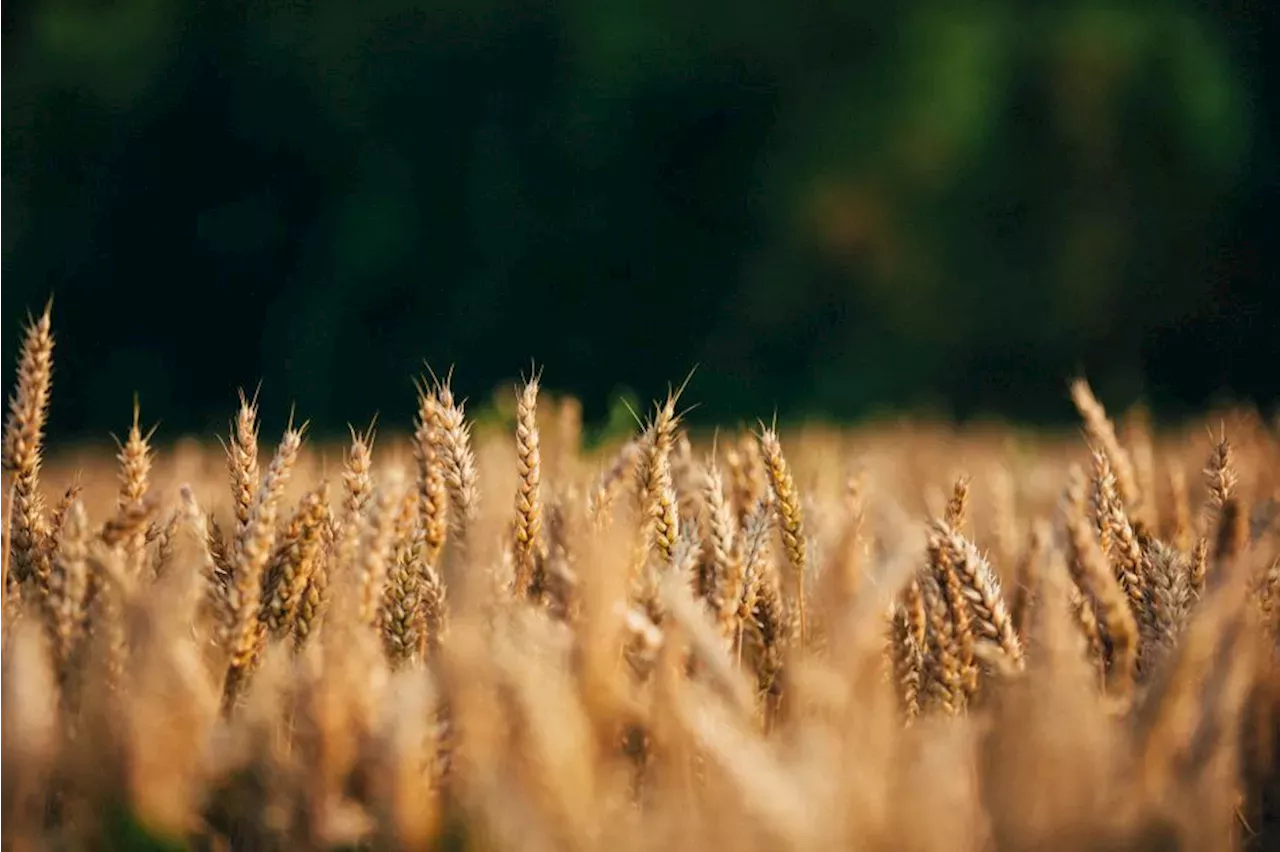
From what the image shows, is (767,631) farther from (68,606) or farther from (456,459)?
(68,606)

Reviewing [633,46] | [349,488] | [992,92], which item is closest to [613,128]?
[633,46]

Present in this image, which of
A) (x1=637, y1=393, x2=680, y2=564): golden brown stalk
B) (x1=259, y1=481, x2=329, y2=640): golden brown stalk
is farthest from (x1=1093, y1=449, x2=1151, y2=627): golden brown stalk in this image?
(x1=259, y1=481, x2=329, y2=640): golden brown stalk

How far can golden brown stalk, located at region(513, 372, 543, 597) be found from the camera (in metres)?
1.32

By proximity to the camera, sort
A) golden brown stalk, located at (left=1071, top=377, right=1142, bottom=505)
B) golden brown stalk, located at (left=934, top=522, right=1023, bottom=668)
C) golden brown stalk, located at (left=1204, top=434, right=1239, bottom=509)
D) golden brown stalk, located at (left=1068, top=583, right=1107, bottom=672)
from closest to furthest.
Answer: golden brown stalk, located at (left=934, top=522, right=1023, bottom=668) < golden brown stalk, located at (left=1068, top=583, right=1107, bottom=672) < golden brown stalk, located at (left=1204, top=434, right=1239, bottom=509) < golden brown stalk, located at (left=1071, top=377, right=1142, bottom=505)

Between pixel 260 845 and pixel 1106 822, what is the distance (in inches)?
23.3

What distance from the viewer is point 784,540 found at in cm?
132

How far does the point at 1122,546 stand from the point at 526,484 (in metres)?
0.67

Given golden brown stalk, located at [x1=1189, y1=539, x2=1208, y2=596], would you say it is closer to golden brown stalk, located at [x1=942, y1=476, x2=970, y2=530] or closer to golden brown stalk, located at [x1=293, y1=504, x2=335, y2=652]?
golden brown stalk, located at [x1=942, y1=476, x2=970, y2=530]

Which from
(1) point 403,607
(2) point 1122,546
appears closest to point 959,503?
(2) point 1122,546

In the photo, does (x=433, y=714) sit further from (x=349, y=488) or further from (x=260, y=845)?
(x=349, y=488)

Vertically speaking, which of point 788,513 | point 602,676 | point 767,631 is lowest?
point 602,676

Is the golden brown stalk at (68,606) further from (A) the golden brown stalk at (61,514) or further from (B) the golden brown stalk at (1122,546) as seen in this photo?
(B) the golden brown stalk at (1122,546)

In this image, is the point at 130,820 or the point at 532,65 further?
the point at 532,65

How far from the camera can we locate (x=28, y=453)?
1.38 m
